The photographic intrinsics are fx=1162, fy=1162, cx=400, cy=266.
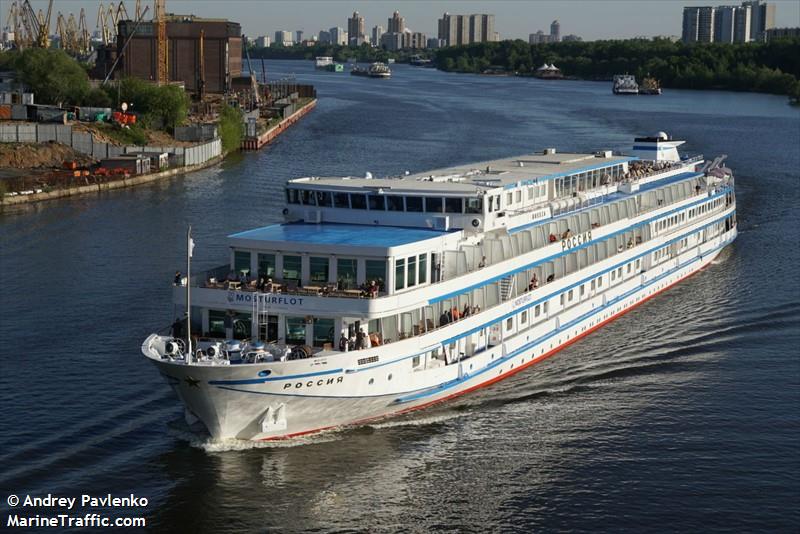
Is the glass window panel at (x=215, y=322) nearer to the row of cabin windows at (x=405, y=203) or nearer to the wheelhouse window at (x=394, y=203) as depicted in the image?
the row of cabin windows at (x=405, y=203)

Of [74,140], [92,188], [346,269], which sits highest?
[74,140]

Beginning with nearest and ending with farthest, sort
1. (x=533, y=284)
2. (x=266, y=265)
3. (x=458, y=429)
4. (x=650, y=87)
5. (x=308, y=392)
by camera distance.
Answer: (x=308, y=392), (x=458, y=429), (x=266, y=265), (x=533, y=284), (x=650, y=87)

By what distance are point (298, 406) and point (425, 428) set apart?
152 inches

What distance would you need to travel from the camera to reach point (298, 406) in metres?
27.7

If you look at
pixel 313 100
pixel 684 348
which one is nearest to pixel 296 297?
pixel 684 348

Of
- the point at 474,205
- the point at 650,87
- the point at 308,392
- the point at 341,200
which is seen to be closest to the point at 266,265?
the point at 308,392

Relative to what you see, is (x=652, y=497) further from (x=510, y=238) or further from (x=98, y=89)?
(x=98, y=89)

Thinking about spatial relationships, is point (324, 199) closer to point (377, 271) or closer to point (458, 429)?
point (377, 271)

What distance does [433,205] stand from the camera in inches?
1319

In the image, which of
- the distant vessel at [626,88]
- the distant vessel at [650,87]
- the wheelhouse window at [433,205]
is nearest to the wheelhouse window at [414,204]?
the wheelhouse window at [433,205]

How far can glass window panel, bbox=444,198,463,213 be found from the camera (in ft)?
110

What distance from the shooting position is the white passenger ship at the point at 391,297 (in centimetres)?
2762

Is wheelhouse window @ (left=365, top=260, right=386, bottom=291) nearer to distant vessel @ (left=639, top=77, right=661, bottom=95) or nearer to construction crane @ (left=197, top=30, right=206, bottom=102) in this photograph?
construction crane @ (left=197, top=30, right=206, bottom=102)

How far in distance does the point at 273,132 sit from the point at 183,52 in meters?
30.9
